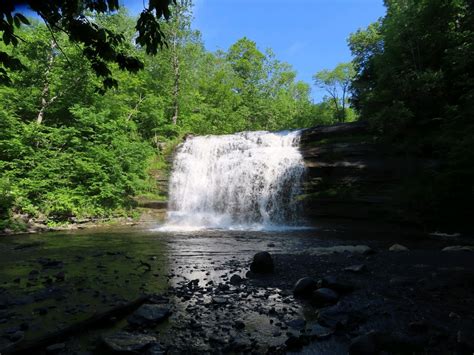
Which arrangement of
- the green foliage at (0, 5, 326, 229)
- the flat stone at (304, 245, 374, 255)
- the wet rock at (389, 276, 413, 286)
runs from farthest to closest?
the green foliage at (0, 5, 326, 229) → the flat stone at (304, 245, 374, 255) → the wet rock at (389, 276, 413, 286)

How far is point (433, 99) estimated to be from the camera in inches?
639

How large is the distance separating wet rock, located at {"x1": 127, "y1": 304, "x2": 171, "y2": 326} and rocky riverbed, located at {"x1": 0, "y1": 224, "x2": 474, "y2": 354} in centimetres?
1

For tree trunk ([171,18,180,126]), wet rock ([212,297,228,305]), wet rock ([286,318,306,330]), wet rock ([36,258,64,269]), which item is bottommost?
wet rock ([36,258,64,269])

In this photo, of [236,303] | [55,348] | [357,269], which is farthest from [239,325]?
[357,269]

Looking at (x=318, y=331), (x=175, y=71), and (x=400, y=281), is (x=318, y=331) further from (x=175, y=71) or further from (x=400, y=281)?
(x=175, y=71)

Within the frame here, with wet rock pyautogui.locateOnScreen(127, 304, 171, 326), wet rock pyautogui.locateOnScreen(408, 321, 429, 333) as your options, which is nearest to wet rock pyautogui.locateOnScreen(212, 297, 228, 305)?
wet rock pyautogui.locateOnScreen(127, 304, 171, 326)

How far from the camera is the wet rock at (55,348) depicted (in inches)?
122

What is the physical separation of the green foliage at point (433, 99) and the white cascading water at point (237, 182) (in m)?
6.22

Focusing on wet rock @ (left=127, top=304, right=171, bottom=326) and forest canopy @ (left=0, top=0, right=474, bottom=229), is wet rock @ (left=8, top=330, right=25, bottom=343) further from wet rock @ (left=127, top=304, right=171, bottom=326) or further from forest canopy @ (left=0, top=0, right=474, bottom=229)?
forest canopy @ (left=0, top=0, right=474, bottom=229)

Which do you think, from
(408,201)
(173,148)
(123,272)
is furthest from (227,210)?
(123,272)

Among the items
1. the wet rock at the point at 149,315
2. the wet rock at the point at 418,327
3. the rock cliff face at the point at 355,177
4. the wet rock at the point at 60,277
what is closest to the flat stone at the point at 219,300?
the wet rock at the point at 149,315

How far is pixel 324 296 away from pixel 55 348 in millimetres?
3570

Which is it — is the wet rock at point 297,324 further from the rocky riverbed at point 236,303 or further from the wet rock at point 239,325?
the wet rock at point 239,325

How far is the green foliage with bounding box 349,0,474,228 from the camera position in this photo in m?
13.2
